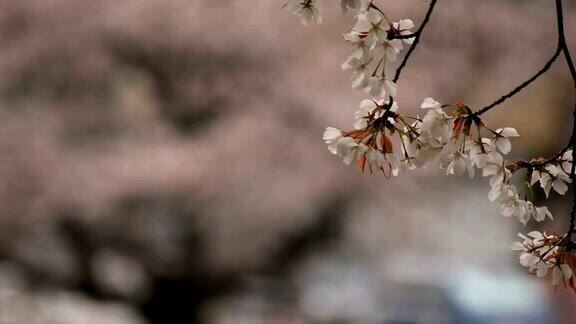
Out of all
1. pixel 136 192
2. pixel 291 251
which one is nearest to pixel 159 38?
pixel 136 192

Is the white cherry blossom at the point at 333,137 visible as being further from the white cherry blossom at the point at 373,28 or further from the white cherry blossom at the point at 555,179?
the white cherry blossom at the point at 555,179

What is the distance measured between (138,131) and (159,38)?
2.20ft

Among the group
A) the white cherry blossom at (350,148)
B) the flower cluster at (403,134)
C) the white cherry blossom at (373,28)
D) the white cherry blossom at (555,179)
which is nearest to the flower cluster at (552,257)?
the flower cluster at (403,134)

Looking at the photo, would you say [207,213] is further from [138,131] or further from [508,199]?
[508,199]

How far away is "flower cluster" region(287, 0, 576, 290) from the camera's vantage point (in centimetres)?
167

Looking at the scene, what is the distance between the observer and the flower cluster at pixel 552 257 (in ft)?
5.97

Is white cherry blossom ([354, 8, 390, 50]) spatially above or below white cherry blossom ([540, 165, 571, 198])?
above

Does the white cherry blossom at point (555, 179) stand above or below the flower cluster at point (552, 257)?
above

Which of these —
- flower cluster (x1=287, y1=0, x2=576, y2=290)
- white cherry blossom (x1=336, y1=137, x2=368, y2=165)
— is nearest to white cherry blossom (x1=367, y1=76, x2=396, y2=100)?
flower cluster (x1=287, y1=0, x2=576, y2=290)

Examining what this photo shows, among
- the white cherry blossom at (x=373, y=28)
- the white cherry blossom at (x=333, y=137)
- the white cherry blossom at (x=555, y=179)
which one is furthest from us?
the white cherry blossom at (x=555, y=179)

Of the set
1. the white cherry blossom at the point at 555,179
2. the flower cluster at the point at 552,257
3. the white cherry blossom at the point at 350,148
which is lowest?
the flower cluster at the point at 552,257

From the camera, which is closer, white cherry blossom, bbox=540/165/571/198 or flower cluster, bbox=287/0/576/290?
flower cluster, bbox=287/0/576/290

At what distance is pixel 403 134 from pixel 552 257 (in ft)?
1.39

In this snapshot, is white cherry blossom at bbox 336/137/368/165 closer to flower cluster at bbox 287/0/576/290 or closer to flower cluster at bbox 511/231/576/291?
flower cluster at bbox 287/0/576/290
